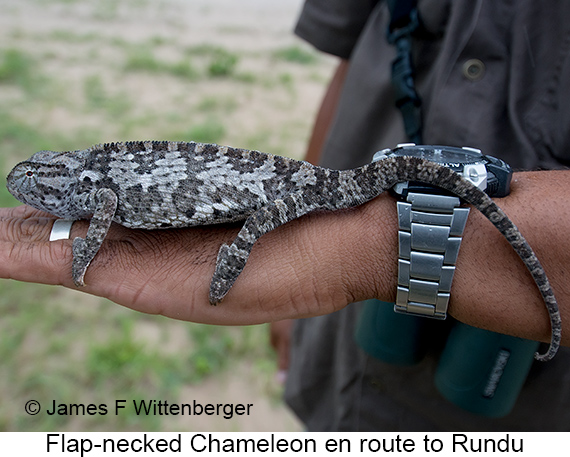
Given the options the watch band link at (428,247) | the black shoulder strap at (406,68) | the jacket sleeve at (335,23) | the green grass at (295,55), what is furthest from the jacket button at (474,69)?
the green grass at (295,55)

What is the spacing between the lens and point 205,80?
8.74 metres

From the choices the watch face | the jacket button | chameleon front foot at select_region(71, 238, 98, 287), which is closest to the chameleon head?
chameleon front foot at select_region(71, 238, 98, 287)

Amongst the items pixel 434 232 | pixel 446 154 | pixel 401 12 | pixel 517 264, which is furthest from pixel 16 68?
pixel 517 264

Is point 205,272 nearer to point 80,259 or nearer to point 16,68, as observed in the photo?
point 80,259

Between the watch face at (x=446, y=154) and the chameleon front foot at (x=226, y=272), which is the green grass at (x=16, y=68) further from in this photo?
the watch face at (x=446, y=154)

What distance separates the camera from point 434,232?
1517 mm

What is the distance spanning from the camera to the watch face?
1631mm

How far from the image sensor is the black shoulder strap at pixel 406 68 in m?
2.06

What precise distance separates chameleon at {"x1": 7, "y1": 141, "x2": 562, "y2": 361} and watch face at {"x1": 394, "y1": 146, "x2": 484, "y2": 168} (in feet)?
0.13

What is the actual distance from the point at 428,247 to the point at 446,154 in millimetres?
383

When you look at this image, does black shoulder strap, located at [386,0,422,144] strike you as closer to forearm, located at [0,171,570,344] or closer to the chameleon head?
forearm, located at [0,171,570,344]

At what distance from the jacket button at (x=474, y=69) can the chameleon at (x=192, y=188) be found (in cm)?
58
